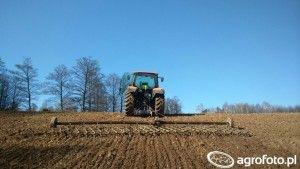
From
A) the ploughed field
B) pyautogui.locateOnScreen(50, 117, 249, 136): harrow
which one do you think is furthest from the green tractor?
the ploughed field

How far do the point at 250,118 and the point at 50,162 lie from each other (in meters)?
13.2

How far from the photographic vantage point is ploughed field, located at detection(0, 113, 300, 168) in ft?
40.0

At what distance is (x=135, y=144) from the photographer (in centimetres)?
1462

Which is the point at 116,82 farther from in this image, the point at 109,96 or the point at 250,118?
A: the point at 250,118

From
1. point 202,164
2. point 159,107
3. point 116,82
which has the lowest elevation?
point 202,164

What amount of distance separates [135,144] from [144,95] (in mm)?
8806

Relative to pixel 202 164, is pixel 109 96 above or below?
above

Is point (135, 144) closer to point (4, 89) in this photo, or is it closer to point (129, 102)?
point (129, 102)

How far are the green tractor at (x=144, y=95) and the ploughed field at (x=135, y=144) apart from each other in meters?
3.98

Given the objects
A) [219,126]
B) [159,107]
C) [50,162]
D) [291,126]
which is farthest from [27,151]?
[291,126]

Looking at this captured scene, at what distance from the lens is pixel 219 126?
18.4 metres

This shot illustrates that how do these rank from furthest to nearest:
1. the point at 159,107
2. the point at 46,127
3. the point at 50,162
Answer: the point at 159,107, the point at 46,127, the point at 50,162

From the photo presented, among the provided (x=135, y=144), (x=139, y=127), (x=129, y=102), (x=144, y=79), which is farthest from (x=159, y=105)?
(x=135, y=144)

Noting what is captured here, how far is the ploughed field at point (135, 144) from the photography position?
40.0 feet
